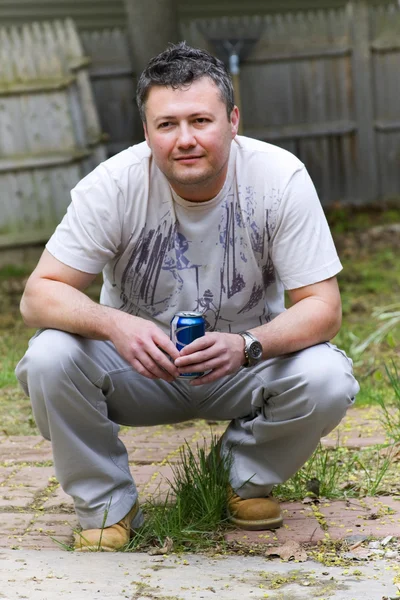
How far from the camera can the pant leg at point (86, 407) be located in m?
3.04

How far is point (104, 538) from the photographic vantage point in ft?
10.2

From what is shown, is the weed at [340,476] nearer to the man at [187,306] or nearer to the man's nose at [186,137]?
the man at [187,306]

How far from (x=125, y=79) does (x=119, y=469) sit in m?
7.71

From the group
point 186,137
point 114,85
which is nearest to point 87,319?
point 186,137

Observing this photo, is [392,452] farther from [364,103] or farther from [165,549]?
[364,103]

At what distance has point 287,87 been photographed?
1059 centimetres

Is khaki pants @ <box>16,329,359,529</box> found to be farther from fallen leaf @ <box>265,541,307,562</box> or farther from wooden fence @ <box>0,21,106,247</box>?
wooden fence @ <box>0,21,106,247</box>

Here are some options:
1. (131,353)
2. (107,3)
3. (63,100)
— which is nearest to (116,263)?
(131,353)

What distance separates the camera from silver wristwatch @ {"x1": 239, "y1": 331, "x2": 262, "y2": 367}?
3.01 m

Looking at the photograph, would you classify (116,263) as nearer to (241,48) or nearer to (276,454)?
(276,454)

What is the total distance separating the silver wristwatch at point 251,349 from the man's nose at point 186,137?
2.10 feet

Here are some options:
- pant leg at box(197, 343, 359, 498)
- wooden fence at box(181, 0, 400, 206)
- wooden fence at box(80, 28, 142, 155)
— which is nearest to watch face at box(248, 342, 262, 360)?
pant leg at box(197, 343, 359, 498)

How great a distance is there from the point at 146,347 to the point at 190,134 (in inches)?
28.4

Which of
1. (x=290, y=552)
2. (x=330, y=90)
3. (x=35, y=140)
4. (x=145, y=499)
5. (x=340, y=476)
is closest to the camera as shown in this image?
(x=290, y=552)
